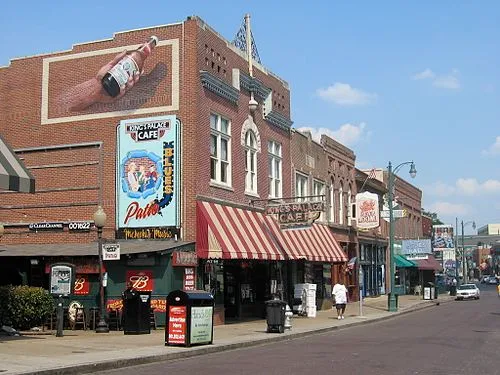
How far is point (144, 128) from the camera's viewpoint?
23.3 m

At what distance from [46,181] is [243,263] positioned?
8.31 m

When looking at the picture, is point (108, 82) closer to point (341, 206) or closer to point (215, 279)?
point (215, 279)

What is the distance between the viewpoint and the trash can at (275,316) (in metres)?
20.8

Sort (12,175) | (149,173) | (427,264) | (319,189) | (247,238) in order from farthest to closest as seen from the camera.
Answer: (427,264) → (319,189) → (247,238) → (149,173) → (12,175)

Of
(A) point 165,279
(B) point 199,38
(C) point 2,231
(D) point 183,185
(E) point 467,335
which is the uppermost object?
(B) point 199,38

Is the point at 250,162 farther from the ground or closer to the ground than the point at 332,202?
farther from the ground

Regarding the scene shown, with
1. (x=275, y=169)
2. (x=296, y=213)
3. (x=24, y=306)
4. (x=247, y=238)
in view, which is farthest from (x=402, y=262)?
(x=24, y=306)

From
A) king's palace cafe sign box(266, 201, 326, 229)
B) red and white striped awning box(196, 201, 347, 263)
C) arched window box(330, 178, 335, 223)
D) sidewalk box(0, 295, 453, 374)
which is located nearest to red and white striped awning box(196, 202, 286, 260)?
red and white striped awning box(196, 201, 347, 263)

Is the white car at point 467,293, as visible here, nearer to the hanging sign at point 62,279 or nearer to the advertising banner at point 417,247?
the advertising banner at point 417,247

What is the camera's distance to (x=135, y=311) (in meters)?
19.6

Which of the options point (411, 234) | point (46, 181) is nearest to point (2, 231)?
point (46, 181)

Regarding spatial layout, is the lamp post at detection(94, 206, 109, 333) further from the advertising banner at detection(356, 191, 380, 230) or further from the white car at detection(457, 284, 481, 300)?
the white car at detection(457, 284, 481, 300)

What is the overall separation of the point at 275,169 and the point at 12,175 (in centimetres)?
1673

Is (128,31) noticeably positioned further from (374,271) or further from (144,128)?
(374,271)
